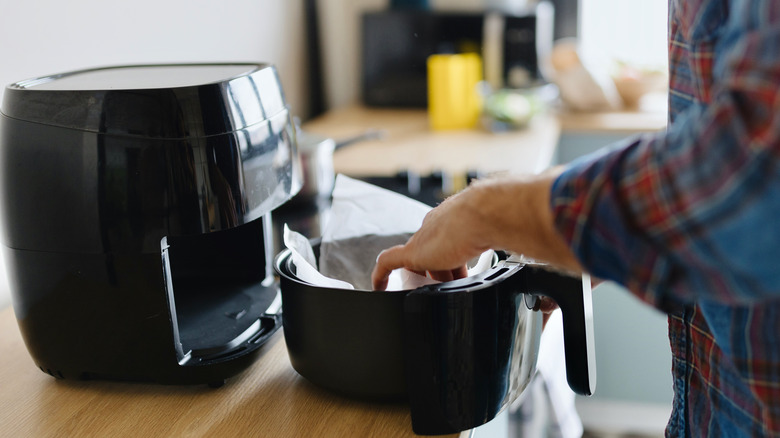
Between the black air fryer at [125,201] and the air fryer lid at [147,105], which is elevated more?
the air fryer lid at [147,105]

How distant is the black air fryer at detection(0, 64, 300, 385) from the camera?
714mm

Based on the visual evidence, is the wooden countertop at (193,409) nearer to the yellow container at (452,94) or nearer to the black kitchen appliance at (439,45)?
the yellow container at (452,94)

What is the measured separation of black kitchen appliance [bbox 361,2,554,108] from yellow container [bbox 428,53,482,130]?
6.7 inches

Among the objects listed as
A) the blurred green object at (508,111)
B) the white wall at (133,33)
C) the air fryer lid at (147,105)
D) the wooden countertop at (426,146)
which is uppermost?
the white wall at (133,33)

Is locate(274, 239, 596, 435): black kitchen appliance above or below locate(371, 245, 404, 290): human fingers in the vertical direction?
below

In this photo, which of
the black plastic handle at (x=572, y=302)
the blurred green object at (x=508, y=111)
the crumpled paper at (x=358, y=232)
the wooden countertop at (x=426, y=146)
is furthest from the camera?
the blurred green object at (x=508, y=111)

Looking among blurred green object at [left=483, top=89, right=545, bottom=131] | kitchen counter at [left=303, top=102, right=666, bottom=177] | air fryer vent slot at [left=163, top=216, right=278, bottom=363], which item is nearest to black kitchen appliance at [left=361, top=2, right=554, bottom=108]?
kitchen counter at [left=303, top=102, right=666, bottom=177]

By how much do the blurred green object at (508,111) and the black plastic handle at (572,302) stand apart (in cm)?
134

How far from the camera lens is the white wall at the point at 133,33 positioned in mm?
1031

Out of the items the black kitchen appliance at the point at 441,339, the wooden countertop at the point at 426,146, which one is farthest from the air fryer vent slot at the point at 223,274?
the wooden countertop at the point at 426,146

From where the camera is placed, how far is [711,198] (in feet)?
1.57

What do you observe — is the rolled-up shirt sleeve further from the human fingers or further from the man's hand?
the human fingers

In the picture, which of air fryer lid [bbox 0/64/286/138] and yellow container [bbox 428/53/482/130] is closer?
air fryer lid [bbox 0/64/286/138]

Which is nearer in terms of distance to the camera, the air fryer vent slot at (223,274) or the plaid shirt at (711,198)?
the plaid shirt at (711,198)
